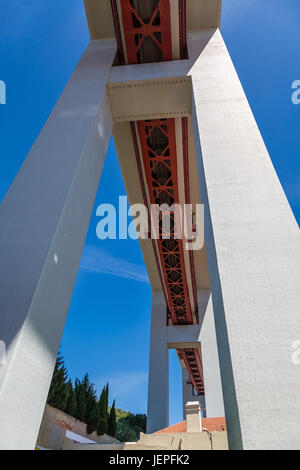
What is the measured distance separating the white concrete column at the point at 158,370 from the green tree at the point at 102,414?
7.62ft

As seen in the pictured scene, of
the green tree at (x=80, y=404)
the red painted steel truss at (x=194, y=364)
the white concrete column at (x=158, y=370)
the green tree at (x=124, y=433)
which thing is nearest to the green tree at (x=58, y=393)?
the green tree at (x=80, y=404)

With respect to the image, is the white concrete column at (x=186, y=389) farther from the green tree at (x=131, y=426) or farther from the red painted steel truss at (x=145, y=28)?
the red painted steel truss at (x=145, y=28)

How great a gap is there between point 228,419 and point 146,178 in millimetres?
8085

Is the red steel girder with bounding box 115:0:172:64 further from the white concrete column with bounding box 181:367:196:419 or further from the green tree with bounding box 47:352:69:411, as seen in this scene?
the white concrete column with bounding box 181:367:196:419

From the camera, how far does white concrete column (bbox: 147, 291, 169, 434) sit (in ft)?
→ 40.4

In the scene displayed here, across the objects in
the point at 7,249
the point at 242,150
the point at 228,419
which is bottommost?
the point at 228,419

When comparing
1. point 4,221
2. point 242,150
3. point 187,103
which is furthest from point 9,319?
point 187,103

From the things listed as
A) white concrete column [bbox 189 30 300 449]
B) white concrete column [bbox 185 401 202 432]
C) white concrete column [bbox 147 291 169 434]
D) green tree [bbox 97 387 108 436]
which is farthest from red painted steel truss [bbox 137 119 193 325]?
white concrete column [bbox 185 401 202 432]

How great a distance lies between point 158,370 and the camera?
14.0 metres

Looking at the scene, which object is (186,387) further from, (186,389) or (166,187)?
(166,187)

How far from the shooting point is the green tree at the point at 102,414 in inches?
Answer: 505

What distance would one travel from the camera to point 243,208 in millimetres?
3346

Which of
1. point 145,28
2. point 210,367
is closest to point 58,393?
point 210,367
